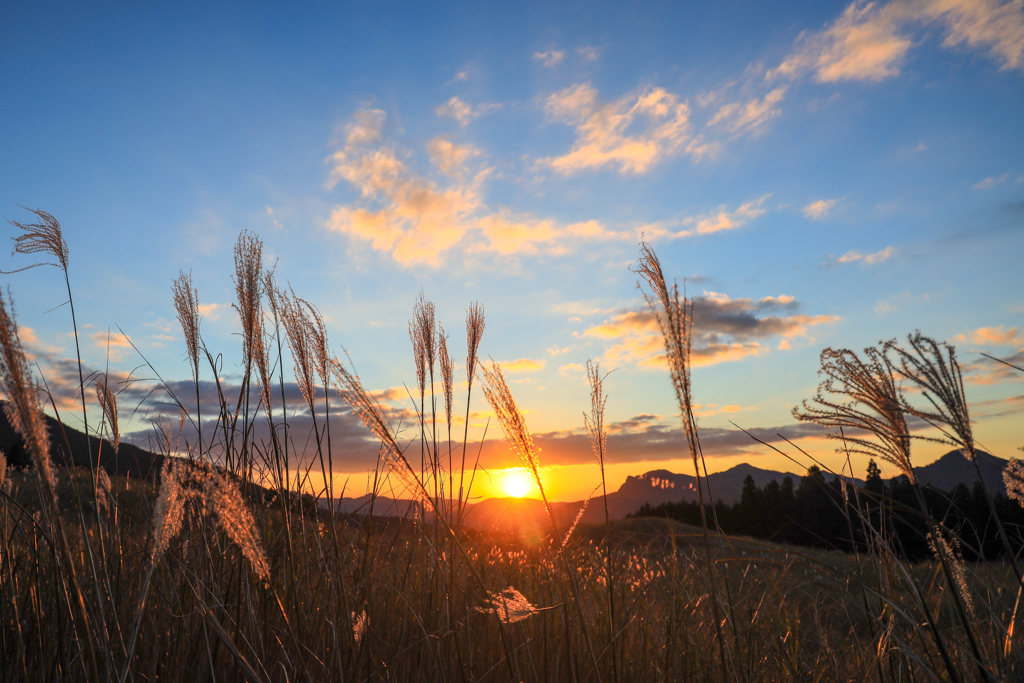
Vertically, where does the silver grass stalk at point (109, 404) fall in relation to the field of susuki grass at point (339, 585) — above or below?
above

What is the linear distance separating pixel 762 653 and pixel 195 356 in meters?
3.06

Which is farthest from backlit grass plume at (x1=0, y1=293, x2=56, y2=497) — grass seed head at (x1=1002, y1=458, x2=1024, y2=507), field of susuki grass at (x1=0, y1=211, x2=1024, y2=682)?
grass seed head at (x1=1002, y1=458, x2=1024, y2=507)

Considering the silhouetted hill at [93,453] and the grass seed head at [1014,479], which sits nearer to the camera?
the silhouetted hill at [93,453]

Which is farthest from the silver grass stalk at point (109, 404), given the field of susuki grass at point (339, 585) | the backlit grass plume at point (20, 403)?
the backlit grass plume at point (20, 403)

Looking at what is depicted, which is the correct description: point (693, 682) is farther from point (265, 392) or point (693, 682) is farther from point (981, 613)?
point (981, 613)

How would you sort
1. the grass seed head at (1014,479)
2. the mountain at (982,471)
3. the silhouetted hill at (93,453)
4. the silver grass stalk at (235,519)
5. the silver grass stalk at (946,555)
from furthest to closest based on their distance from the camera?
the grass seed head at (1014,479) → the silhouetted hill at (93,453) → the mountain at (982,471) → the silver grass stalk at (946,555) → the silver grass stalk at (235,519)

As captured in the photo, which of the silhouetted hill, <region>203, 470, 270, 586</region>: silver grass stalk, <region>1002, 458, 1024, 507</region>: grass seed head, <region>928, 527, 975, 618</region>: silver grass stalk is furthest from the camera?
<region>1002, 458, 1024, 507</region>: grass seed head

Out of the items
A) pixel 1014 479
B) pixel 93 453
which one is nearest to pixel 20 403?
pixel 1014 479

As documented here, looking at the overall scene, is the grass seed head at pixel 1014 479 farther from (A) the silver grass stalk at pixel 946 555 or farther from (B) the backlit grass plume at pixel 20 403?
(B) the backlit grass plume at pixel 20 403

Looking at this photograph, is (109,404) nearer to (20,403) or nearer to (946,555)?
(20,403)

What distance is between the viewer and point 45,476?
1.17m

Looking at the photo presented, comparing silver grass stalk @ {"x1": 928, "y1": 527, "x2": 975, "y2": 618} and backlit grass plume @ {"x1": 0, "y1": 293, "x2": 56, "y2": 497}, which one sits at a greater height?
backlit grass plume @ {"x1": 0, "y1": 293, "x2": 56, "y2": 497}

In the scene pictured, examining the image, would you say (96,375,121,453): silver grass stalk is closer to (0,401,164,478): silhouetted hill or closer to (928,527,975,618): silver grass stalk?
(0,401,164,478): silhouetted hill

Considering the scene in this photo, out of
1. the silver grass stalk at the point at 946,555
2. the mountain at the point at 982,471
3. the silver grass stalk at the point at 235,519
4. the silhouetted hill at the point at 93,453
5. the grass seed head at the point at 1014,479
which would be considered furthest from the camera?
the grass seed head at the point at 1014,479
